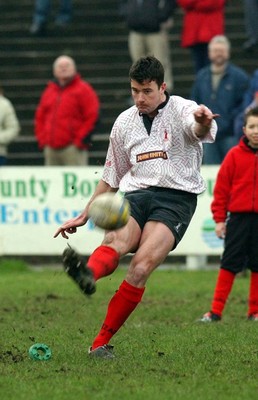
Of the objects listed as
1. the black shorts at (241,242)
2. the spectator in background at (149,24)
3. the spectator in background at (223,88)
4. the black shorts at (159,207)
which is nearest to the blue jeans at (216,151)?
the spectator in background at (223,88)

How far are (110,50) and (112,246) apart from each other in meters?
13.1

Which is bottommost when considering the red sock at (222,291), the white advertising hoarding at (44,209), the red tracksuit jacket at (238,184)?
the white advertising hoarding at (44,209)

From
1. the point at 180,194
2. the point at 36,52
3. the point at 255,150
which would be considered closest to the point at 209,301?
the point at 255,150

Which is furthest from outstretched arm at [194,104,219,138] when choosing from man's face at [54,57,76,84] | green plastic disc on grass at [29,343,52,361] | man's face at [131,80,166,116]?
man's face at [54,57,76,84]

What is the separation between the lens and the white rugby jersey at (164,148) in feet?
30.7

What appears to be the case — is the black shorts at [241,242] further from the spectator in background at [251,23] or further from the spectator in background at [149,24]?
the spectator in background at [251,23]

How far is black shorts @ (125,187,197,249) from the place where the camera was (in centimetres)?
936

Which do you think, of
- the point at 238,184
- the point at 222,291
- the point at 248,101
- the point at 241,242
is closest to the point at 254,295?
the point at 222,291

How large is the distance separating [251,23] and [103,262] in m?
11.6

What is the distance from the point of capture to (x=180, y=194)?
31.1 feet

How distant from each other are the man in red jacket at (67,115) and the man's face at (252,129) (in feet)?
20.6

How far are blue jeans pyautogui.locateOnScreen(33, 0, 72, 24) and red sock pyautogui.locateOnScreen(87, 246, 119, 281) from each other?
13.0m

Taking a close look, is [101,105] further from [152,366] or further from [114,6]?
[152,366]

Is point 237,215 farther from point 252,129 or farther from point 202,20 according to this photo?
point 202,20
